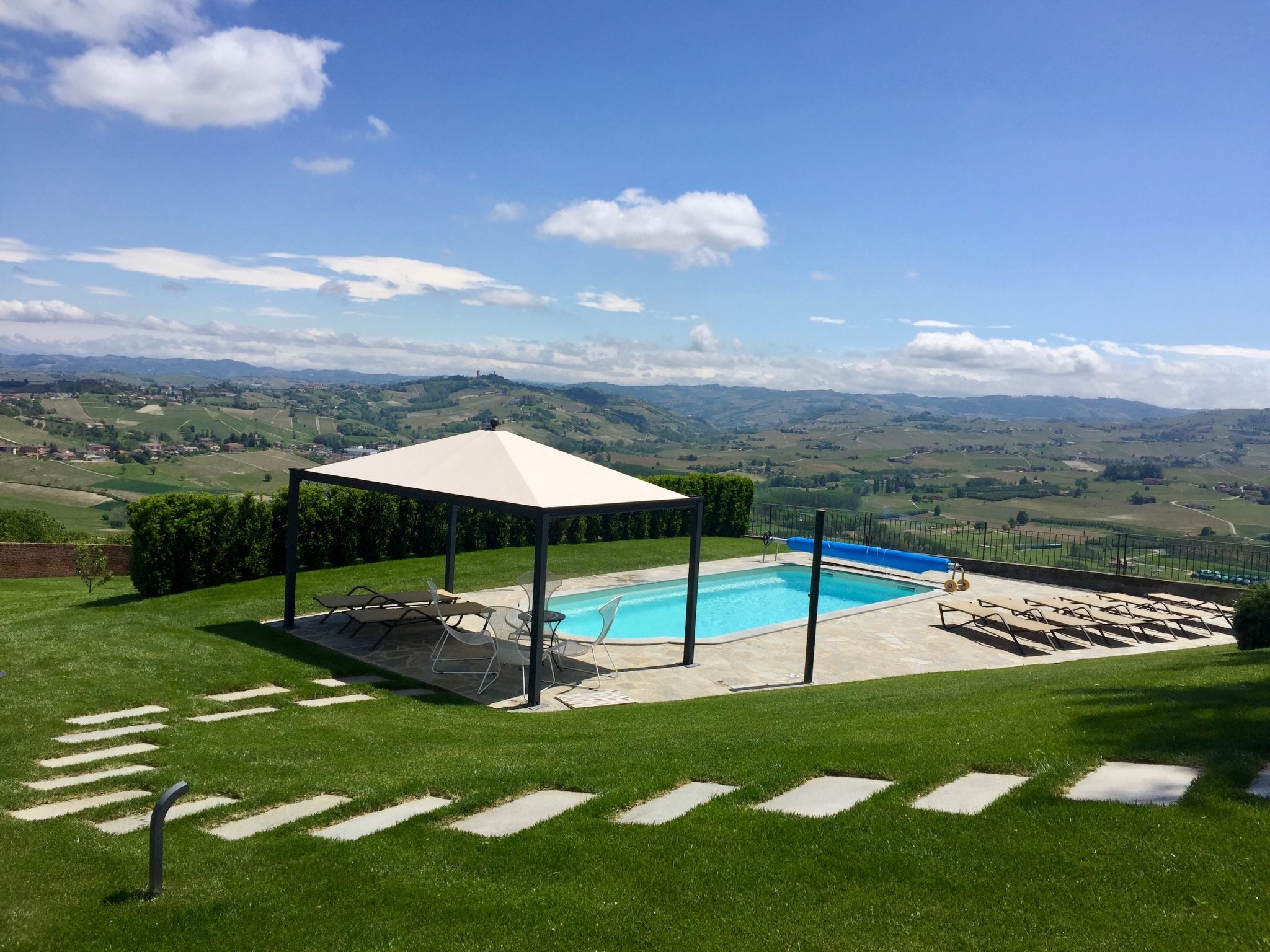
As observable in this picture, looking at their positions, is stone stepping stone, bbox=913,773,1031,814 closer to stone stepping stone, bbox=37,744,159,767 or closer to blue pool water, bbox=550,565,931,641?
stone stepping stone, bbox=37,744,159,767

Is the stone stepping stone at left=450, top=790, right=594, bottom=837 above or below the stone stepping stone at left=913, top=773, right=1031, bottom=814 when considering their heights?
below

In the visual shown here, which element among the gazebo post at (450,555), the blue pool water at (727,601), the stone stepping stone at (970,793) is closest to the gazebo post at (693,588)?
the blue pool water at (727,601)

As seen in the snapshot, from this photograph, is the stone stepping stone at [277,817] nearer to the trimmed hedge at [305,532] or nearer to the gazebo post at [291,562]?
the gazebo post at [291,562]

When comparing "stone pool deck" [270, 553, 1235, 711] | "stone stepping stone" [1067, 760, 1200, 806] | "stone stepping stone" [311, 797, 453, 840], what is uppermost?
"stone stepping stone" [1067, 760, 1200, 806]

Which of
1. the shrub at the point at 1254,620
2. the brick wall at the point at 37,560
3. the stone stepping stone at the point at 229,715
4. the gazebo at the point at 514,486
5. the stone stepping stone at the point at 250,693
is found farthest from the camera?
the brick wall at the point at 37,560

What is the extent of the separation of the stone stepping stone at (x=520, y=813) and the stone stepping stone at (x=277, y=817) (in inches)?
37.2

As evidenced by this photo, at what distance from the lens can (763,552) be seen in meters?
21.0

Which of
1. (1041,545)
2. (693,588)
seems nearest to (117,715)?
(693,588)

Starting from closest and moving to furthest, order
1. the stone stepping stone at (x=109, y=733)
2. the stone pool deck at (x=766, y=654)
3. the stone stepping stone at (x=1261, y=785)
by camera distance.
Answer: the stone stepping stone at (x=1261, y=785), the stone stepping stone at (x=109, y=733), the stone pool deck at (x=766, y=654)

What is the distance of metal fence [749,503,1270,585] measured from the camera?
60.4ft

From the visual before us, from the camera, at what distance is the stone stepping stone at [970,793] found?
4.52 meters

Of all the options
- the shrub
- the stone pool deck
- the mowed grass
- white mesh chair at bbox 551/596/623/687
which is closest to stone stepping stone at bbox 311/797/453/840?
the mowed grass

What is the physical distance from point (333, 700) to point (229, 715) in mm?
1062

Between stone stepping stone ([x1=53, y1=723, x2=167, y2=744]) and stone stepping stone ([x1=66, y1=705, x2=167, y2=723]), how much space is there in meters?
0.28
